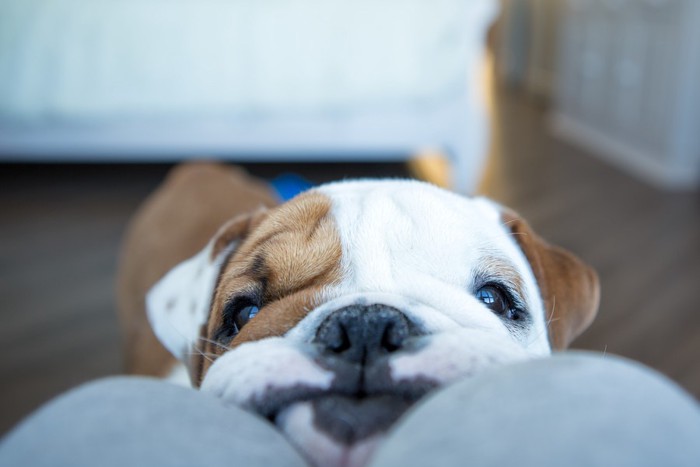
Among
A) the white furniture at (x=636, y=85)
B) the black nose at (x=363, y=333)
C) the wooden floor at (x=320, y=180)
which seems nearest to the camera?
the black nose at (x=363, y=333)

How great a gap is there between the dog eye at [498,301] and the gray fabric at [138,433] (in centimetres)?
53

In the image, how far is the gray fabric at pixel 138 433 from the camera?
0.63m

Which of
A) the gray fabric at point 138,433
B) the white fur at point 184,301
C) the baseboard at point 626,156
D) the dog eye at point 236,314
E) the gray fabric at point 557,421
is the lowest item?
the baseboard at point 626,156

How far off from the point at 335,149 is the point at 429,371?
150 inches

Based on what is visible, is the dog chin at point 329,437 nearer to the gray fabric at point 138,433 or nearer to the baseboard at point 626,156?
the gray fabric at point 138,433

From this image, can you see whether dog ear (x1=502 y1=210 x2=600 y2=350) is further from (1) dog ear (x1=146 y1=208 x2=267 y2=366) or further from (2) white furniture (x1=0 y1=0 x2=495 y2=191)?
(2) white furniture (x1=0 y1=0 x2=495 y2=191)

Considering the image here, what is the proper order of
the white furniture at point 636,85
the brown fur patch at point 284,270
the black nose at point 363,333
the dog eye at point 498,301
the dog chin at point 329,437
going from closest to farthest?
the dog chin at point 329,437 < the black nose at point 363,333 < the brown fur patch at point 284,270 < the dog eye at point 498,301 < the white furniture at point 636,85

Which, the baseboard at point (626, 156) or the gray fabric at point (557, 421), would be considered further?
the baseboard at point (626, 156)

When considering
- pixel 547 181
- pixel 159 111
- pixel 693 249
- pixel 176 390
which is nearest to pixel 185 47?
pixel 159 111

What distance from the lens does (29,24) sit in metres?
4.57

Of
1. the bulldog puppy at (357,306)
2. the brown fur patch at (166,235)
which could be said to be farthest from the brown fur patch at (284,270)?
the brown fur patch at (166,235)

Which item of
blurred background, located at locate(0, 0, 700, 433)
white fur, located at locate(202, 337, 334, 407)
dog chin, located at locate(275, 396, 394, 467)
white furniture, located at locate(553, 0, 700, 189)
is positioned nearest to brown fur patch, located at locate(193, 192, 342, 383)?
white fur, located at locate(202, 337, 334, 407)

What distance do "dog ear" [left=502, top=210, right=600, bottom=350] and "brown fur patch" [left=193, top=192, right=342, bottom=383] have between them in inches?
17.0

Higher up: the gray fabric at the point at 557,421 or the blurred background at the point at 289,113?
the gray fabric at the point at 557,421
